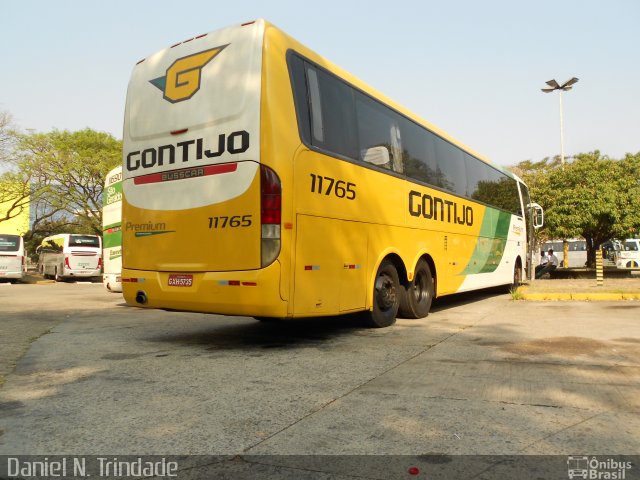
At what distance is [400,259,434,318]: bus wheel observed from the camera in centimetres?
817

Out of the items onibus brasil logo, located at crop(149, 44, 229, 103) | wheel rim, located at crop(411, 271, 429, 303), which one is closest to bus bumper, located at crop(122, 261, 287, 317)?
onibus brasil logo, located at crop(149, 44, 229, 103)

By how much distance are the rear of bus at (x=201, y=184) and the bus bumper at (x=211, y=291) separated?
11 millimetres

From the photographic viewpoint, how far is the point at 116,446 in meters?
2.88

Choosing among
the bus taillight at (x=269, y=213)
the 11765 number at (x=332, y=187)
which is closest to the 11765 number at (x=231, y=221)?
the bus taillight at (x=269, y=213)

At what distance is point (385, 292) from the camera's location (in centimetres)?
741

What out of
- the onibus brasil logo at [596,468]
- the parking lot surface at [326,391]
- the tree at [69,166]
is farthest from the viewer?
Result: the tree at [69,166]

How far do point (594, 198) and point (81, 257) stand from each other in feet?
75.1

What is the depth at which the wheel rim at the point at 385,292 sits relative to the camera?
23.8 ft

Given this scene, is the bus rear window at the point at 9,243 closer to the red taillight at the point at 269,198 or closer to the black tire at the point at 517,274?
the black tire at the point at 517,274

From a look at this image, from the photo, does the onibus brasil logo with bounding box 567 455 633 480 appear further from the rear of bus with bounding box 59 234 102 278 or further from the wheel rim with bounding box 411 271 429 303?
the rear of bus with bounding box 59 234 102 278

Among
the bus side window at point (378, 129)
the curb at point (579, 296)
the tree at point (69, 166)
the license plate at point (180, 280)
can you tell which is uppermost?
the tree at point (69, 166)

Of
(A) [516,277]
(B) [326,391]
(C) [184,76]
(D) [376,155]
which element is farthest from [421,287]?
(A) [516,277]

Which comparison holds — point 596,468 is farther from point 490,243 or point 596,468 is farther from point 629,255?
point 629,255

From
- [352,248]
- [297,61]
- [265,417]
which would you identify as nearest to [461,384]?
[265,417]
